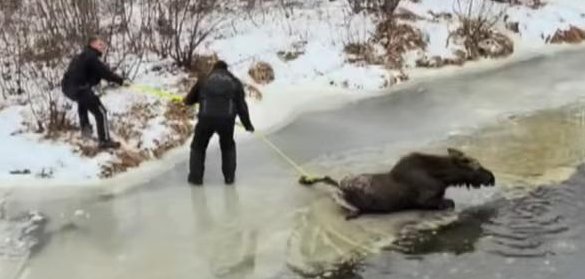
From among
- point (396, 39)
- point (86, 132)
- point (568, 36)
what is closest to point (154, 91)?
point (86, 132)

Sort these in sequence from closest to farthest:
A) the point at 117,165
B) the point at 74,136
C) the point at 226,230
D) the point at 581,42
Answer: the point at 226,230 < the point at 117,165 < the point at 74,136 < the point at 581,42

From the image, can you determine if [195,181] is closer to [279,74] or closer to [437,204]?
[437,204]

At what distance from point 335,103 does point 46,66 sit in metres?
5.09

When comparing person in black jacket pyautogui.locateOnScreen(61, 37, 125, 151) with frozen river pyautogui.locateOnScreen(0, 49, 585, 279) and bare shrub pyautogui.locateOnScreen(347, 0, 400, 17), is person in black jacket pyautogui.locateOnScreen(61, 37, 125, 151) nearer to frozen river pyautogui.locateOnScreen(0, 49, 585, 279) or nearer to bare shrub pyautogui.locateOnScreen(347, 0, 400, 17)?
frozen river pyautogui.locateOnScreen(0, 49, 585, 279)

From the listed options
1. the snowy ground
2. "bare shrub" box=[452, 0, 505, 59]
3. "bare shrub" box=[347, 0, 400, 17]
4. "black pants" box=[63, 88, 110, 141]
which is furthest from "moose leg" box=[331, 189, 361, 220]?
"bare shrub" box=[347, 0, 400, 17]

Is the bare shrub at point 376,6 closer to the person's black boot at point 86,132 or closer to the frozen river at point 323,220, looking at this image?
the frozen river at point 323,220

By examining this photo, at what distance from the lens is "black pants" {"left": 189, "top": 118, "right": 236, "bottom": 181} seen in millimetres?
12852

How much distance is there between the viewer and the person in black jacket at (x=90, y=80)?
14.1m

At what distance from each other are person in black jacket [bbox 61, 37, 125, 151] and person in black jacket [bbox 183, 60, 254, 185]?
171 centimetres

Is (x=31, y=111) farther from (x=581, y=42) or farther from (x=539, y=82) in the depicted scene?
(x=581, y=42)

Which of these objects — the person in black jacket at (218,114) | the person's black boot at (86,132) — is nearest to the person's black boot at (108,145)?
the person's black boot at (86,132)

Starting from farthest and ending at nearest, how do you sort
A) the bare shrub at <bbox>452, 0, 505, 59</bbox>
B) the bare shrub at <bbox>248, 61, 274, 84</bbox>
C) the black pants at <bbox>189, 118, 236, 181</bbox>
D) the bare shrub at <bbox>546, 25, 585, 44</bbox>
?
the bare shrub at <bbox>546, 25, 585, 44</bbox>
the bare shrub at <bbox>452, 0, 505, 59</bbox>
the bare shrub at <bbox>248, 61, 274, 84</bbox>
the black pants at <bbox>189, 118, 236, 181</bbox>

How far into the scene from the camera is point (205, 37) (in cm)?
1936

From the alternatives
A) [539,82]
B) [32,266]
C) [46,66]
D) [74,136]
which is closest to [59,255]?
[32,266]
